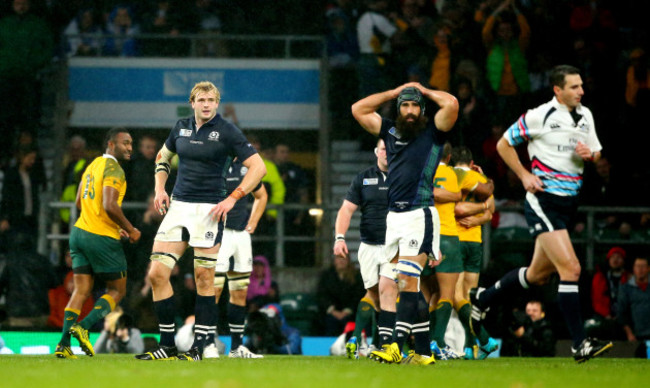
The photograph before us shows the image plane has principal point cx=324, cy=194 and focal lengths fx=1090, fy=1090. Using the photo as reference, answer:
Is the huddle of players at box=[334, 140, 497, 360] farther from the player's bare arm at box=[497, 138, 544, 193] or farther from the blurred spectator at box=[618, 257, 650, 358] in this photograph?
the blurred spectator at box=[618, 257, 650, 358]

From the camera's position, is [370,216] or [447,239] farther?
[370,216]

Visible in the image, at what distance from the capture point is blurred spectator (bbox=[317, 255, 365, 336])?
1623cm

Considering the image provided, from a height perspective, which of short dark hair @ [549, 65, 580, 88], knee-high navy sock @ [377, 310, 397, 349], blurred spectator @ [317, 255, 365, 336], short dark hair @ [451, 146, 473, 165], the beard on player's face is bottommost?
blurred spectator @ [317, 255, 365, 336]

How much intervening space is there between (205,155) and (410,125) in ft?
7.06

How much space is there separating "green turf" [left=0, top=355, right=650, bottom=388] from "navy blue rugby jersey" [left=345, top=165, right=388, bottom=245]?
2.93 metres

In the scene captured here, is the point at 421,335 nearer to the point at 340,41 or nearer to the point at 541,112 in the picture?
the point at 541,112

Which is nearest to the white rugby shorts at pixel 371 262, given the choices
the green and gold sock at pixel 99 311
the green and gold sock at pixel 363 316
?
the green and gold sock at pixel 363 316

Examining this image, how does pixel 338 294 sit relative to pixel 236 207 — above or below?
below

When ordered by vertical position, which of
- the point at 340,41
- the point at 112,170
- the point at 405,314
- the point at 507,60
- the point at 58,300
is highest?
the point at 340,41

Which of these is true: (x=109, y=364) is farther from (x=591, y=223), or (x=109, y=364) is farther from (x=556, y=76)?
(x=591, y=223)

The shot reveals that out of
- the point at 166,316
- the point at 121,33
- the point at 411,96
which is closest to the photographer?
the point at 411,96

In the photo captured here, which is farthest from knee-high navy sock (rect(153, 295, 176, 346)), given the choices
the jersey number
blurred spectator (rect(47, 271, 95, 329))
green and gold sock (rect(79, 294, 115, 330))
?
blurred spectator (rect(47, 271, 95, 329))

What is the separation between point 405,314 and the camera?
9703 mm

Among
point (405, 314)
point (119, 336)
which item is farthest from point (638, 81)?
point (405, 314)
